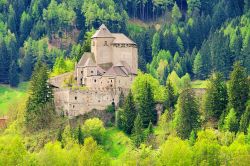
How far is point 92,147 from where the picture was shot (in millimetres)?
124938

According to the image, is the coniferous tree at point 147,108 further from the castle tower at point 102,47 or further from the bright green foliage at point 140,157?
the bright green foliage at point 140,157

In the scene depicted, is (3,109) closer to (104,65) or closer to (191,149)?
(104,65)

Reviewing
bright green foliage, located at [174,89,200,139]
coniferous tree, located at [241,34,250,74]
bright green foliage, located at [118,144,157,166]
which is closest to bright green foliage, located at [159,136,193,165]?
bright green foliage, located at [118,144,157,166]

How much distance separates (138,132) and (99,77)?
42.2 ft

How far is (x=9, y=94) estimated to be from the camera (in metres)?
193

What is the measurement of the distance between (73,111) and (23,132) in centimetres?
842

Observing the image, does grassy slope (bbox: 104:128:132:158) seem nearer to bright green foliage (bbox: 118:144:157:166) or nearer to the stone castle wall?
the stone castle wall

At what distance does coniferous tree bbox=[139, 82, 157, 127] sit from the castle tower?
9.73 meters

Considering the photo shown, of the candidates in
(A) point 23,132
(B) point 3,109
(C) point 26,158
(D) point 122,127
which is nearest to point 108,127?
(D) point 122,127

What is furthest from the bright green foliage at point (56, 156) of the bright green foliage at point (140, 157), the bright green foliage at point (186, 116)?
the bright green foliage at point (186, 116)

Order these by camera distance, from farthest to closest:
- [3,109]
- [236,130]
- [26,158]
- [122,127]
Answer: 1. [3,109]
2. [122,127]
3. [236,130]
4. [26,158]

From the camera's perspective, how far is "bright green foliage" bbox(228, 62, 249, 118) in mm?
133250

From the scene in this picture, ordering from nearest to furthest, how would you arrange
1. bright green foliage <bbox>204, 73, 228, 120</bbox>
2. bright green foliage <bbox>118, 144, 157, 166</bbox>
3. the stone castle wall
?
1. bright green foliage <bbox>118, 144, 157, 166</bbox>
2. bright green foliage <bbox>204, 73, 228, 120</bbox>
3. the stone castle wall

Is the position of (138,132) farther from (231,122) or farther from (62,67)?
(62,67)
